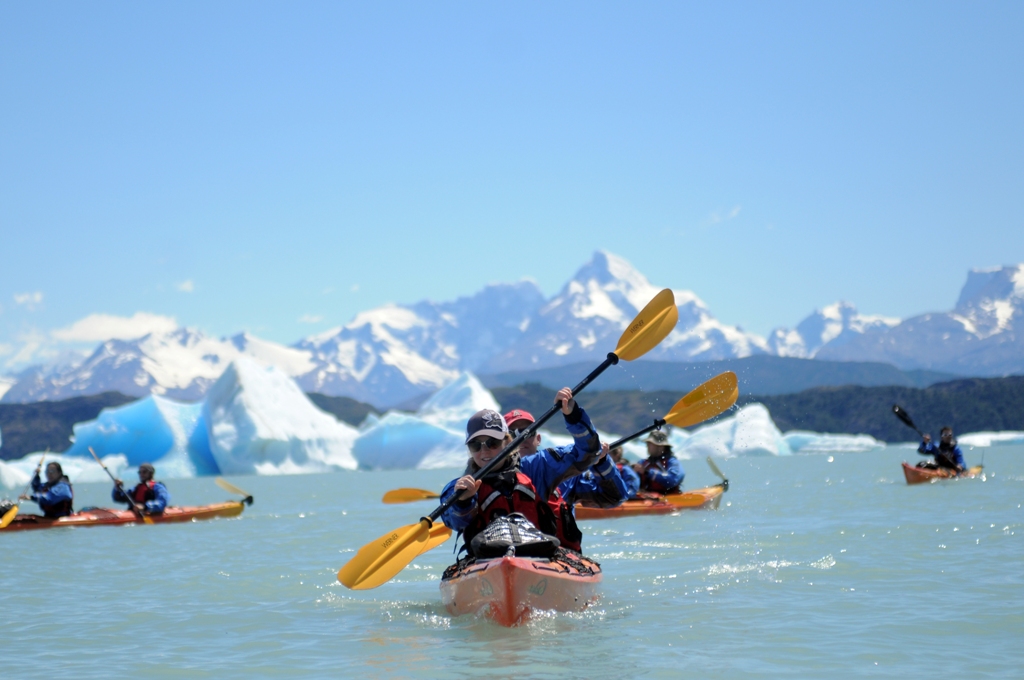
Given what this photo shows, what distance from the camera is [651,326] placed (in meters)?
7.77

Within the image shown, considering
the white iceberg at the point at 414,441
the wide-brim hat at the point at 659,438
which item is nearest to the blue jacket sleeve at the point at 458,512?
the wide-brim hat at the point at 659,438

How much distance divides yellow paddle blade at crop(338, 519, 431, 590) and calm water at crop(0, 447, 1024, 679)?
14.5 inches

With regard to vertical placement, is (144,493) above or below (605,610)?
above

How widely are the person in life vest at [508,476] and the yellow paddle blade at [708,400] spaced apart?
1396 millimetres

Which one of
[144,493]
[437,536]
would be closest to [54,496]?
[144,493]

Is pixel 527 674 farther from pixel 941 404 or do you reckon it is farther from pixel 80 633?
pixel 941 404

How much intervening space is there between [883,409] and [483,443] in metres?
113

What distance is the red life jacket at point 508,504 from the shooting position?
21.6 ft

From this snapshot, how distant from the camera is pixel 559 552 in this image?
22.1 feet

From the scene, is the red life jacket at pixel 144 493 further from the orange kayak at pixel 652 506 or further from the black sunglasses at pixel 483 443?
the black sunglasses at pixel 483 443

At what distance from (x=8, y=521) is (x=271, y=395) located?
2802 cm

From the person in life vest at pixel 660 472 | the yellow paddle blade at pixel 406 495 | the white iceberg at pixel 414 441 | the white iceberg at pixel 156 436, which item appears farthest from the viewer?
the white iceberg at pixel 414 441

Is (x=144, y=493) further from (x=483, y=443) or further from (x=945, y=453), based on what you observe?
(x=945, y=453)

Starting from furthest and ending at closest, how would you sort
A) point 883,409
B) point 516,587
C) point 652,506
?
point 883,409 < point 652,506 < point 516,587
